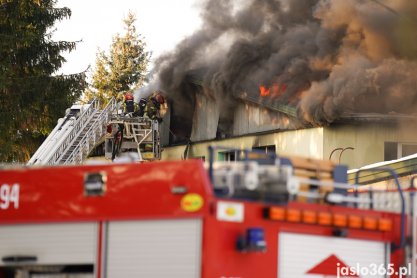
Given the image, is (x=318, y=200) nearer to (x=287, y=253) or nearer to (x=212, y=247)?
(x=287, y=253)

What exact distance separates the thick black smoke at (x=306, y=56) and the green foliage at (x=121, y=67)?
20.1 metres

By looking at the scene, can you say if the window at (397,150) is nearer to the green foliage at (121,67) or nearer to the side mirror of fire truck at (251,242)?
the side mirror of fire truck at (251,242)

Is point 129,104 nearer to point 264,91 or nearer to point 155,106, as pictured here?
point 155,106

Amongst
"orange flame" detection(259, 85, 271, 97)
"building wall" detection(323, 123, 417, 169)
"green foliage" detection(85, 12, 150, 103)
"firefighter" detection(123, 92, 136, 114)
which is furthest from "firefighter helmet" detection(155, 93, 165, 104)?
"green foliage" detection(85, 12, 150, 103)

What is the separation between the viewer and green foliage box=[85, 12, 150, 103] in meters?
54.4

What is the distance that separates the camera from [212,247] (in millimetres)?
5801

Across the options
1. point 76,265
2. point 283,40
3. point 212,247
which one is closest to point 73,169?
point 76,265

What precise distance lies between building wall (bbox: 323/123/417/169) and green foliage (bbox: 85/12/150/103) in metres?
31.9

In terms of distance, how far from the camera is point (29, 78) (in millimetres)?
→ 26453

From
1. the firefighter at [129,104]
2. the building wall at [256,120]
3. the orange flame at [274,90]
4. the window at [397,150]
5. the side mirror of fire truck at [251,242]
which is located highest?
the orange flame at [274,90]

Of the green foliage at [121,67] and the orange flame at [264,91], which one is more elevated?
the green foliage at [121,67]

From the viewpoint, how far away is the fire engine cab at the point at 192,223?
5.88m

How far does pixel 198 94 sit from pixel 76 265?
82.2ft

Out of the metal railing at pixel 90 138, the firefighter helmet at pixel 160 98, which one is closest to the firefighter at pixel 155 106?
the firefighter helmet at pixel 160 98
